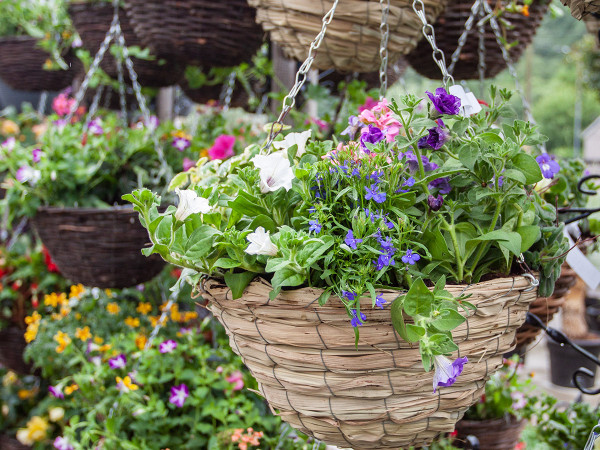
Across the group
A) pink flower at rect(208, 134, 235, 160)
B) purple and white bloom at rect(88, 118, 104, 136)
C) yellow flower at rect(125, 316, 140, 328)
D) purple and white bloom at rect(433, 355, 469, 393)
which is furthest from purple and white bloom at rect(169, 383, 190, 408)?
purple and white bloom at rect(433, 355, 469, 393)

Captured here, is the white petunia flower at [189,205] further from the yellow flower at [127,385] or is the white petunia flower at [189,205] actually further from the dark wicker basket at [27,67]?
the dark wicker basket at [27,67]

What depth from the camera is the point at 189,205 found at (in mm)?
568

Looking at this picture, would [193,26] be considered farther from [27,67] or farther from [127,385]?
[27,67]

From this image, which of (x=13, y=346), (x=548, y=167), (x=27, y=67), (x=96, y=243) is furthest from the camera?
(x=27, y=67)

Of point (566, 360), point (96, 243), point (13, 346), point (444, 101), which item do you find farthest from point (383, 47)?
point (566, 360)

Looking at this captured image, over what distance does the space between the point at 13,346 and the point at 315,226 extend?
5.48ft

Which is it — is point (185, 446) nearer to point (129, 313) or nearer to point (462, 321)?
point (129, 313)

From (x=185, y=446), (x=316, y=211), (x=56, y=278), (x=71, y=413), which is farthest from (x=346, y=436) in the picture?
(x=56, y=278)

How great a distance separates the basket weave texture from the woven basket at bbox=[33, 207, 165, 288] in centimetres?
46

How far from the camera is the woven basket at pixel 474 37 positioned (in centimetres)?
113

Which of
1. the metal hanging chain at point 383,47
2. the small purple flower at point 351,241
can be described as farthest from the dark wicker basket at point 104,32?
the small purple flower at point 351,241

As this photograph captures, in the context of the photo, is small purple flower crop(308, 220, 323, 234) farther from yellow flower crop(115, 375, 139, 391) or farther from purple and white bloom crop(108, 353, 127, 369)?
purple and white bloom crop(108, 353, 127, 369)

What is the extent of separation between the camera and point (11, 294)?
71.7 inches

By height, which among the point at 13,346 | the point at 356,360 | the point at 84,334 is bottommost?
the point at 13,346
